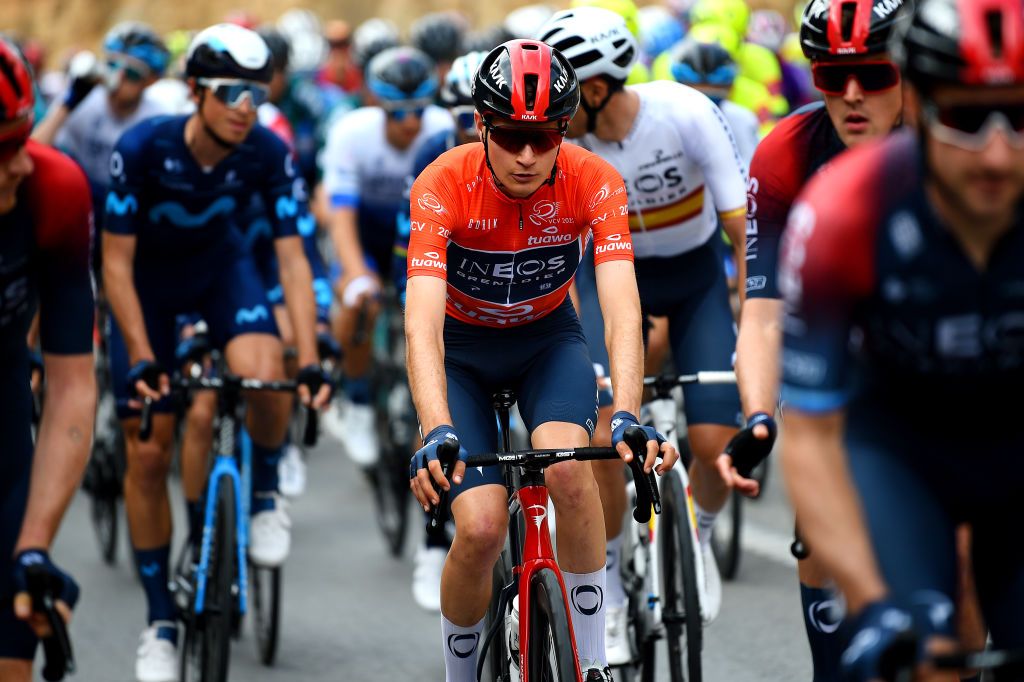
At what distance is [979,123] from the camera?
2.94 meters

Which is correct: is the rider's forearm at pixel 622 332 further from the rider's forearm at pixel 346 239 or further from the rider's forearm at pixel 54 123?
the rider's forearm at pixel 54 123

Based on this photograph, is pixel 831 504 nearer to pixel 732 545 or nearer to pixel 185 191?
pixel 185 191

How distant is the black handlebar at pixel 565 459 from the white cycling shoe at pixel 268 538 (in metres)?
2.70

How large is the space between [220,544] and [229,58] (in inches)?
79.7

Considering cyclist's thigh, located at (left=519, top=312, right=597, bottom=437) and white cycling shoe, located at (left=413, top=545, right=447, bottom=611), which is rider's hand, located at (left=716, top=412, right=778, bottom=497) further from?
white cycling shoe, located at (left=413, top=545, right=447, bottom=611)

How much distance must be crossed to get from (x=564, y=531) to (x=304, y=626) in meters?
3.28

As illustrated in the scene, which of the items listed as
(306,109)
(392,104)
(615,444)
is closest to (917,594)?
(615,444)

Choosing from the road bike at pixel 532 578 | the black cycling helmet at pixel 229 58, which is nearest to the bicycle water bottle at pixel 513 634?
the road bike at pixel 532 578

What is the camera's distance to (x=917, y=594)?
2992 mm

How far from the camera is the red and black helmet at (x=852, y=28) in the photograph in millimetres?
4734

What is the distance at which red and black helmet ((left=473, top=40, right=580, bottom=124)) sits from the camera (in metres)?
4.90

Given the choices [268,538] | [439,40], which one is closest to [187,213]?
[268,538]

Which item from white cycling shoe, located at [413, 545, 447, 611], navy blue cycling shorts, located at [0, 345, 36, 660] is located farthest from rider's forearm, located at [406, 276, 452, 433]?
white cycling shoe, located at [413, 545, 447, 611]

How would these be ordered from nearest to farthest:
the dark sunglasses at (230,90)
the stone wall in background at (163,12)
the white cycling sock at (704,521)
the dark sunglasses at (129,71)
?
1. the white cycling sock at (704,521)
2. the dark sunglasses at (230,90)
3. the dark sunglasses at (129,71)
4. the stone wall in background at (163,12)
